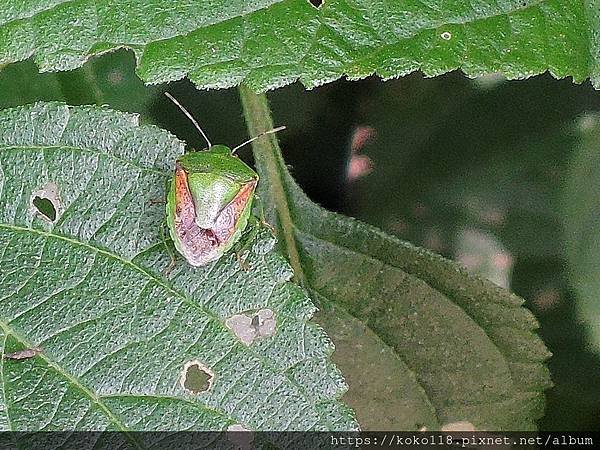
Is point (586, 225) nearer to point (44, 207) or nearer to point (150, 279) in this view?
point (150, 279)

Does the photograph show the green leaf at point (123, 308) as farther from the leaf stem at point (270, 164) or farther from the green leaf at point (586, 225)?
the green leaf at point (586, 225)

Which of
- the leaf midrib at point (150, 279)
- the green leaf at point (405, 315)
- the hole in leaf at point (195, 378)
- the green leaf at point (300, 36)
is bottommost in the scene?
the green leaf at point (405, 315)

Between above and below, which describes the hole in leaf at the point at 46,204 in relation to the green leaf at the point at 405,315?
above

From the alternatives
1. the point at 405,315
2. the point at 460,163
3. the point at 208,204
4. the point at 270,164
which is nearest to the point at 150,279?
the point at 208,204

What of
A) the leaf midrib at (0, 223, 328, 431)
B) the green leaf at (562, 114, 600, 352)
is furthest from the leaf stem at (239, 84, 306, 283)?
the green leaf at (562, 114, 600, 352)

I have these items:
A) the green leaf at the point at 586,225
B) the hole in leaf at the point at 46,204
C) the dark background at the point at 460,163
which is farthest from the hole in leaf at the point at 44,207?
the green leaf at the point at 586,225

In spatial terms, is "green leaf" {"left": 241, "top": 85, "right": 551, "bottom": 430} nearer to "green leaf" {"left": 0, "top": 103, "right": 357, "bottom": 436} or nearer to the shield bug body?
the shield bug body
